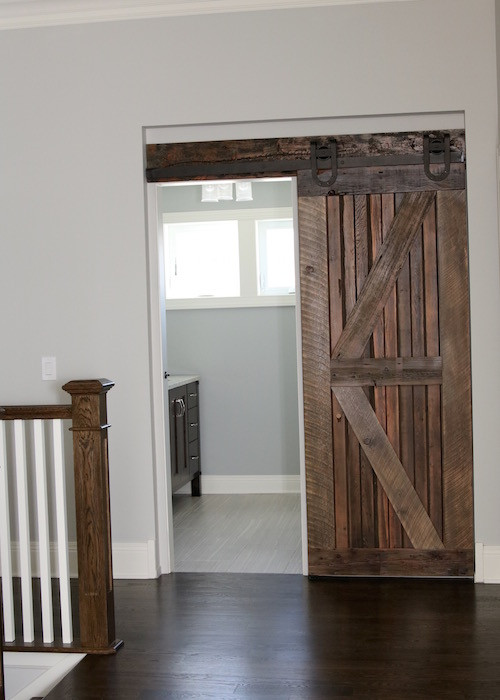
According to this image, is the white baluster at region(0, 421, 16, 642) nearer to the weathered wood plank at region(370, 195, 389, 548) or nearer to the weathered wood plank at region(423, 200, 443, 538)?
the weathered wood plank at region(370, 195, 389, 548)

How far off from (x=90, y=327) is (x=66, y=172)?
2.68 feet

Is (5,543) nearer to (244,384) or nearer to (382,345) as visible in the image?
(382,345)

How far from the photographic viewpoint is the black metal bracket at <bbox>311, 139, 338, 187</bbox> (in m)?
4.43

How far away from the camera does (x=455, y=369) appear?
4.38 metres

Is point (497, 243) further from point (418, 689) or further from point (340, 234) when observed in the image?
point (418, 689)

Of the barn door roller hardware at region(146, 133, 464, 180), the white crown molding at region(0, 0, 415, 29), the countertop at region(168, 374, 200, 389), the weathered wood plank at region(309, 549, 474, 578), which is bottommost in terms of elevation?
the weathered wood plank at region(309, 549, 474, 578)

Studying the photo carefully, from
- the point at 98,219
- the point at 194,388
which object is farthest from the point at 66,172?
the point at 194,388

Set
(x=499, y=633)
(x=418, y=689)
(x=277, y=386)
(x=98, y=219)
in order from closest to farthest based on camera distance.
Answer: (x=418, y=689)
(x=499, y=633)
(x=98, y=219)
(x=277, y=386)

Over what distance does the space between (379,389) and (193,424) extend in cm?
253

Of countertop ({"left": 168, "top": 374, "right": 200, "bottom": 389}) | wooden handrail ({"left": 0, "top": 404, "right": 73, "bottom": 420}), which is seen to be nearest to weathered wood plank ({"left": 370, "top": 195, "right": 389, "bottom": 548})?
wooden handrail ({"left": 0, "top": 404, "right": 73, "bottom": 420})

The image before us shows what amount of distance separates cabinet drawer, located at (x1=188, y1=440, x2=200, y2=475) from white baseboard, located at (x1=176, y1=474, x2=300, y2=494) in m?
0.17

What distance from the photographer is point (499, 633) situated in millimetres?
3588

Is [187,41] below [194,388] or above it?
above

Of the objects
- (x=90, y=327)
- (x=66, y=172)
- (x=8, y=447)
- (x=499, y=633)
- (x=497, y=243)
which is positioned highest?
(x=66, y=172)
